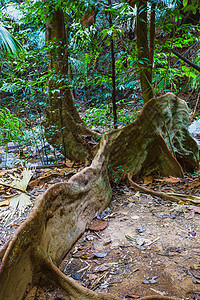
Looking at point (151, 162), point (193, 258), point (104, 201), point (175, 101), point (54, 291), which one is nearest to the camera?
point (54, 291)

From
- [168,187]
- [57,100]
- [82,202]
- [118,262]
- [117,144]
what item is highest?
[57,100]

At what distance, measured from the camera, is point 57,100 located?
4621 millimetres

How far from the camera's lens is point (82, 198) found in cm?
252

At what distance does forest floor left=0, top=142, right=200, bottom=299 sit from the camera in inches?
62.8

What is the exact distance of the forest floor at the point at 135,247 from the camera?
5.23 ft

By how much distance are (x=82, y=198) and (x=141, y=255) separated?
883 mm

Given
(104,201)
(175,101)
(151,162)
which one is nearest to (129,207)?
(104,201)

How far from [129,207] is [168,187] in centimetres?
115

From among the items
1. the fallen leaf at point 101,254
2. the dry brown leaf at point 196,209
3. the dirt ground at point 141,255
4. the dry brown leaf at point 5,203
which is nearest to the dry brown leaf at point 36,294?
the dirt ground at point 141,255

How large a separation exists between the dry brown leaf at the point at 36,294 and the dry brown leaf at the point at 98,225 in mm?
987

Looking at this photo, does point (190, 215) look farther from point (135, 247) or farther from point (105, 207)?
point (105, 207)

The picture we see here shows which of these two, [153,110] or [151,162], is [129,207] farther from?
[153,110]

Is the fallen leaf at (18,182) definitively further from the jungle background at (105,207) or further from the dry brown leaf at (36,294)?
the dry brown leaf at (36,294)

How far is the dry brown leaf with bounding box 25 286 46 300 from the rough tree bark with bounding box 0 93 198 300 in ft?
0.09
